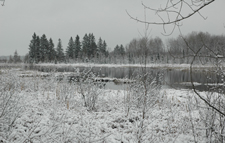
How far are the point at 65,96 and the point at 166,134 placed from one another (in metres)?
3.89

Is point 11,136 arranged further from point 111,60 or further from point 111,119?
point 111,60

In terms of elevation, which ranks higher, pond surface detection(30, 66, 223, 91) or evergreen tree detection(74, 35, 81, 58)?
evergreen tree detection(74, 35, 81, 58)

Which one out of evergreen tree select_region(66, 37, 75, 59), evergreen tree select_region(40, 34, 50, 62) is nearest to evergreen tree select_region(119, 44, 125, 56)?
evergreen tree select_region(66, 37, 75, 59)

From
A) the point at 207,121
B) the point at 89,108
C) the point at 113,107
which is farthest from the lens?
the point at 113,107

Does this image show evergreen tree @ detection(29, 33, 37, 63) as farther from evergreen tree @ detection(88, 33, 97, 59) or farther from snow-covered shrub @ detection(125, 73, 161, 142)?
snow-covered shrub @ detection(125, 73, 161, 142)

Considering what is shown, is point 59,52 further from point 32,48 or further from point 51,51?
point 32,48

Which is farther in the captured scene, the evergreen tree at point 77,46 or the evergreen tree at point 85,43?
the evergreen tree at point 85,43

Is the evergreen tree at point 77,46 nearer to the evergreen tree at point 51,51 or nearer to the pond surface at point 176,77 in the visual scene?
the evergreen tree at point 51,51

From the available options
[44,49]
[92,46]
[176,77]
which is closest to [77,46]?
[92,46]

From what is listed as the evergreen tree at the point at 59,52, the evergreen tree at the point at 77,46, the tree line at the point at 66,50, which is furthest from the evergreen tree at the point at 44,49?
the evergreen tree at the point at 77,46

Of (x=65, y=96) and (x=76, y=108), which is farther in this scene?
(x=65, y=96)

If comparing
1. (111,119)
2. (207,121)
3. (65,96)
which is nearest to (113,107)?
(111,119)

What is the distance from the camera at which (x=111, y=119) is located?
413cm

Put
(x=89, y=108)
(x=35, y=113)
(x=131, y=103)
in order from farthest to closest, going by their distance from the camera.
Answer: (x=89, y=108) → (x=131, y=103) → (x=35, y=113)
